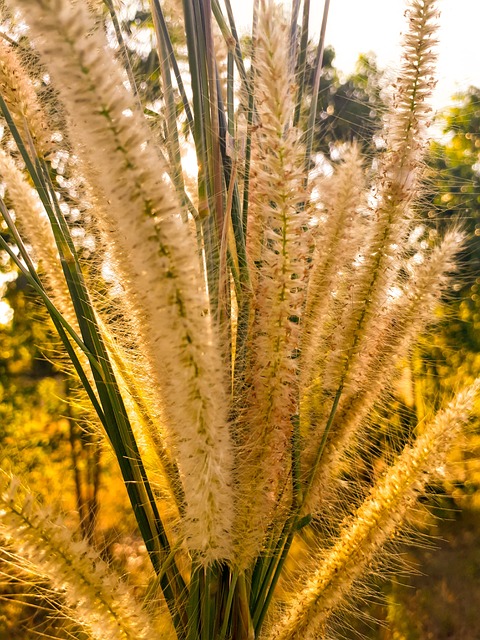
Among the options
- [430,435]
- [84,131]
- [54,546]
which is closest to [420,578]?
[430,435]

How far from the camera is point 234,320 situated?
411 mm

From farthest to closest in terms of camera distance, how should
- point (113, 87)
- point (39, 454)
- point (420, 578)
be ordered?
point (420, 578) → point (39, 454) → point (113, 87)

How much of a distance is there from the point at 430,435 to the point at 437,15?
0.27 metres

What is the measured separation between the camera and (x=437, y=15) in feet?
1.14

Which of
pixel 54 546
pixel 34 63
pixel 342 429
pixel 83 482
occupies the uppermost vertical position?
pixel 34 63

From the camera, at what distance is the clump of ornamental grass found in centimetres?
30

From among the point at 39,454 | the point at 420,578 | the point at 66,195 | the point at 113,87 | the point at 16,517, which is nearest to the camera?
the point at 113,87

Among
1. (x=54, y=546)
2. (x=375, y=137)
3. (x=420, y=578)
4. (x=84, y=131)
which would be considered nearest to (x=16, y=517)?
(x=54, y=546)

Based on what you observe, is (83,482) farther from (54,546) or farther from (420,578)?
(420,578)

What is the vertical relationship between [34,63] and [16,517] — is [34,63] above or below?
above

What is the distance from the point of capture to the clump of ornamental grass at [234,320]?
304mm

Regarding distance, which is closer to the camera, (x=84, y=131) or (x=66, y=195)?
(x=84, y=131)

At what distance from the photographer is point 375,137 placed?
1.45 ft

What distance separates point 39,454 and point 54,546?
40.3 inches
